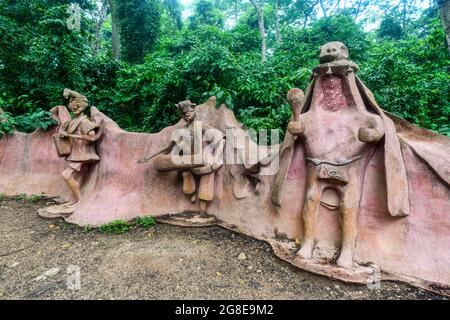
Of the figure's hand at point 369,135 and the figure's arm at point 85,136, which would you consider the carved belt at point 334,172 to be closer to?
the figure's hand at point 369,135

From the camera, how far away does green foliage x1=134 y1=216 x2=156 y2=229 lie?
12.3ft

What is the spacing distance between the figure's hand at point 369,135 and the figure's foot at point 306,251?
1.13 meters

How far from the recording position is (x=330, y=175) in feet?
8.61

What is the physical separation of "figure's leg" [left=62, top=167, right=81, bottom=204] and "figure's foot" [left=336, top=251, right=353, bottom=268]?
387 centimetres

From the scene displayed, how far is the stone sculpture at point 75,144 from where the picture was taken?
4195 millimetres

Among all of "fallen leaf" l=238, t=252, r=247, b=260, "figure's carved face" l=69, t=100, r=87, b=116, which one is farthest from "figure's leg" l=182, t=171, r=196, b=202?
"figure's carved face" l=69, t=100, r=87, b=116

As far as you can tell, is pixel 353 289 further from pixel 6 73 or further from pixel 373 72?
pixel 6 73

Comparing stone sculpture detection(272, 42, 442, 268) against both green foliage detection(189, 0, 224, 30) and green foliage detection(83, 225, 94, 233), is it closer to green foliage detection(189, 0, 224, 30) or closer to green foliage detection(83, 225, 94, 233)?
green foliage detection(83, 225, 94, 233)

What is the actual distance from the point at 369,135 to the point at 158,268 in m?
2.35

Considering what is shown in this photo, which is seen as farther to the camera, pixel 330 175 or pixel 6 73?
pixel 6 73

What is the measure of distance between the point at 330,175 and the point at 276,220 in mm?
837
